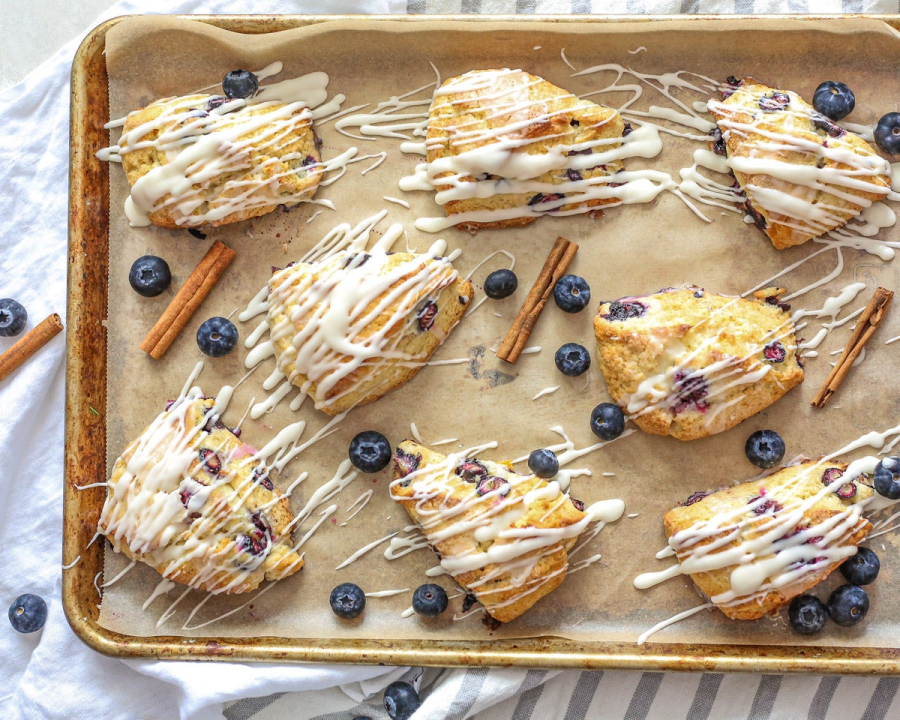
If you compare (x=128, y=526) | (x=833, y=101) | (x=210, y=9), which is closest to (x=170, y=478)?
(x=128, y=526)

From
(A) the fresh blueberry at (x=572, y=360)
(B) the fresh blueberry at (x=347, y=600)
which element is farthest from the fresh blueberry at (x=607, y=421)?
(B) the fresh blueberry at (x=347, y=600)

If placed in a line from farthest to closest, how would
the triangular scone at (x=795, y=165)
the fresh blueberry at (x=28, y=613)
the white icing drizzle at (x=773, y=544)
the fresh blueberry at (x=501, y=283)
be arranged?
the fresh blueberry at (x=28, y=613), the fresh blueberry at (x=501, y=283), the triangular scone at (x=795, y=165), the white icing drizzle at (x=773, y=544)

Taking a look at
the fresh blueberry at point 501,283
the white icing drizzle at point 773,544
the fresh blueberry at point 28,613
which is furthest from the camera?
the fresh blueberry at point 28,613

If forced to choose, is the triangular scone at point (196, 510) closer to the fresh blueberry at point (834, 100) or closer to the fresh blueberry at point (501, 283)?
the fresh blueberry at point (501, 283)

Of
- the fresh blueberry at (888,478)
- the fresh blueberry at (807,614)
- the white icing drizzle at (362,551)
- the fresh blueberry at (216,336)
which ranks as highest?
the fresh blueberry at (216,336)

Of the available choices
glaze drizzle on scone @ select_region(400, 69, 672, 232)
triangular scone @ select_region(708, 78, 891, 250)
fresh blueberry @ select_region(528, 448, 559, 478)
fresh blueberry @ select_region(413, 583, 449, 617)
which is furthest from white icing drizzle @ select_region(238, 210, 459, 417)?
triangular scone @ select_region(708, 78, 891, 250)

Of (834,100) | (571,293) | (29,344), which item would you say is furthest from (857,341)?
(29,344)

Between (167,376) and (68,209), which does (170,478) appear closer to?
(167,376)

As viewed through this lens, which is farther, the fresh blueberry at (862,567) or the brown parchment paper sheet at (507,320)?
the brown parchment paper sheet at (507,320)
